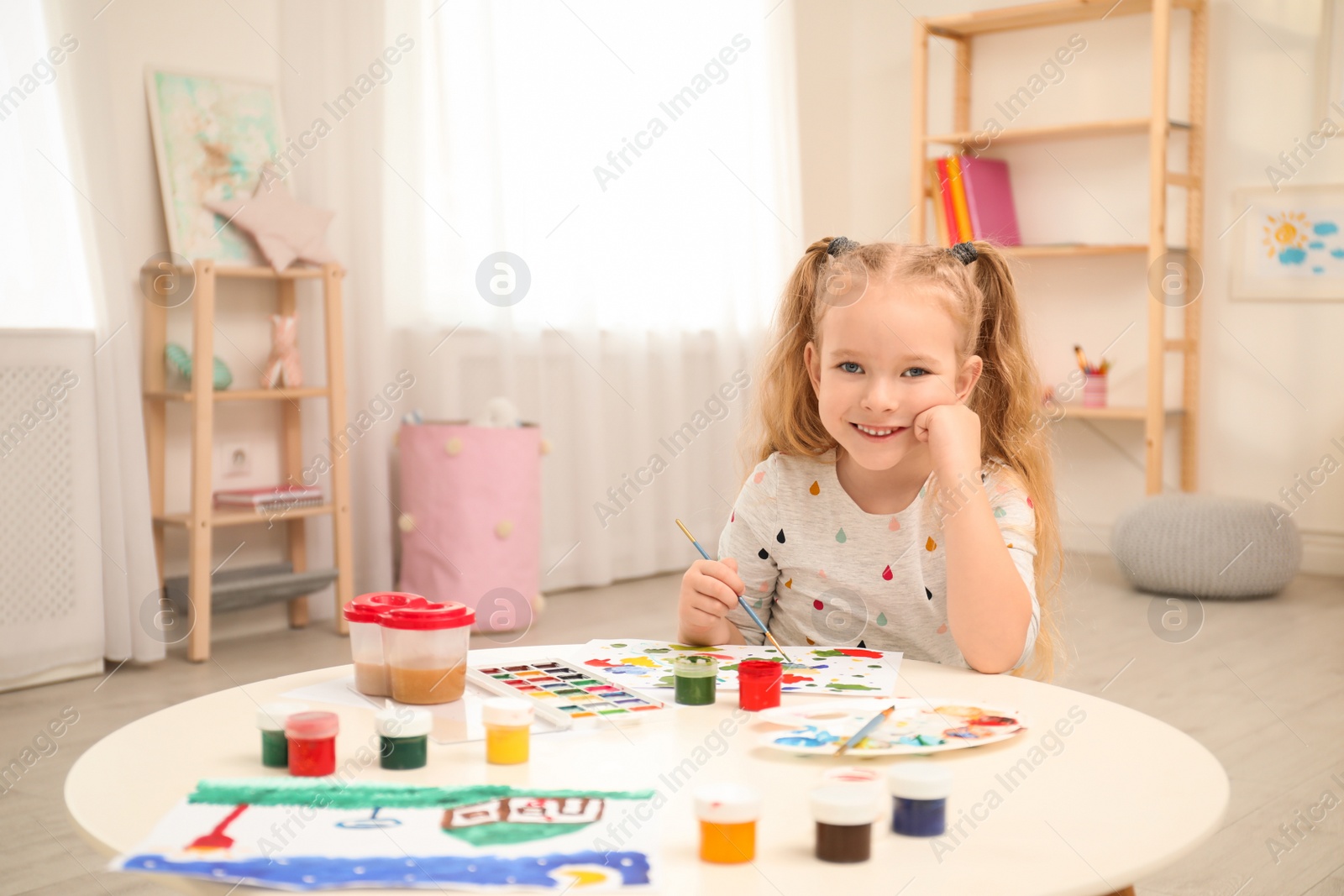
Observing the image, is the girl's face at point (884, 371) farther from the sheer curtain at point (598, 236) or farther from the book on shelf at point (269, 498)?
the sheer curtain at point (598, 236)

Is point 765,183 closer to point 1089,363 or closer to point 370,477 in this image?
point 1089,363

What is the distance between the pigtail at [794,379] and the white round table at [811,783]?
0.45m

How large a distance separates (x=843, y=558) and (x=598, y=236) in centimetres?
275

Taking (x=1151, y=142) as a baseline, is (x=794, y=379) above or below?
below

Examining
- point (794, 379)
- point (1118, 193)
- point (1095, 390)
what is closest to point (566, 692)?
point (794, 379)

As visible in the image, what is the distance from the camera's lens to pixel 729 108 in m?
4.33

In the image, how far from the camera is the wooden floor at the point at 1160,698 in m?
1.75

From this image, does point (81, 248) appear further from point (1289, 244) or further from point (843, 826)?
point (1289, 244)

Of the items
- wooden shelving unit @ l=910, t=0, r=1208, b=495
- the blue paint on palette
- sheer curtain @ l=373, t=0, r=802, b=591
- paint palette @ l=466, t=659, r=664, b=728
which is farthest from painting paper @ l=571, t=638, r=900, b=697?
wooden shelving unit @ l=910, t=0, r=1208, b=495

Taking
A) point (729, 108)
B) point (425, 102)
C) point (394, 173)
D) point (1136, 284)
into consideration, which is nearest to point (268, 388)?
point (394, 173)

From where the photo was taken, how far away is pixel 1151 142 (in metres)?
4.08

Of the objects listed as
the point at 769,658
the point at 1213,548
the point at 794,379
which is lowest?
the point at 1213,548

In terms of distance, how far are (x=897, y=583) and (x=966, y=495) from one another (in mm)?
190

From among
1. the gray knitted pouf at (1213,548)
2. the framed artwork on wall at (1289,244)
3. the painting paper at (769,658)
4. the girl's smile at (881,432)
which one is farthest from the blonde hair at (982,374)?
the framed artwork on wall at (1289,244)
